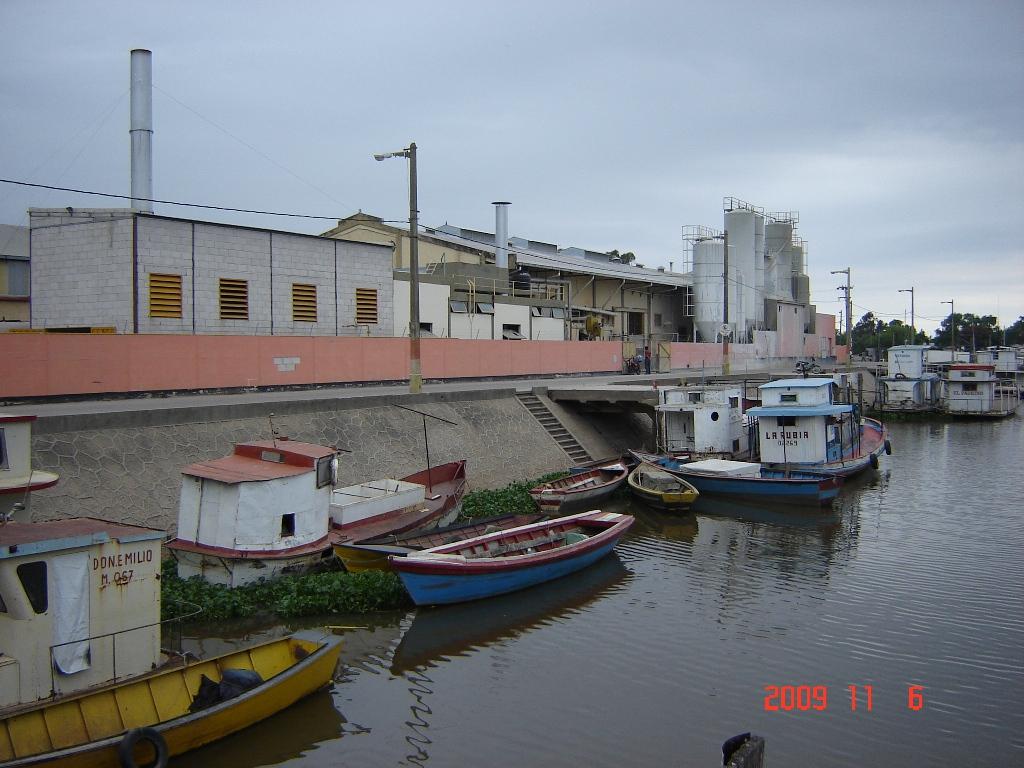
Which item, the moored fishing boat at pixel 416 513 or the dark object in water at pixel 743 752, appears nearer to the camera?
the dark object in water at pixel 743 752

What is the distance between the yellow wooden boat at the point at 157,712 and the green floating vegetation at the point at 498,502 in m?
10.5

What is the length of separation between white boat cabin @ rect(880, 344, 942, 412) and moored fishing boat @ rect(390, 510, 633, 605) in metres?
45.2

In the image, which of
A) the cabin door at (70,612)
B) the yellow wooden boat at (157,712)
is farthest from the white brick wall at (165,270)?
Answer: the yellow wooden boat at (157,712)

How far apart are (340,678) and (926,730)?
8.88 m

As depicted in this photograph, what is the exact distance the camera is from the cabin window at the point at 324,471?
16.0 m

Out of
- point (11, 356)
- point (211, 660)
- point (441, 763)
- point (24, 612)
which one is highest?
point (11, 356)

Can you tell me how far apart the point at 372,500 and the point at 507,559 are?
4.06m

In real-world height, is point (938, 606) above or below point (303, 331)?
below

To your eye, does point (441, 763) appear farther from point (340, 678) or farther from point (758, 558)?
point (758, 558)

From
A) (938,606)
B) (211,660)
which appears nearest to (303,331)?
(211,660)

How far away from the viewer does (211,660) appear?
1091 centimetres
